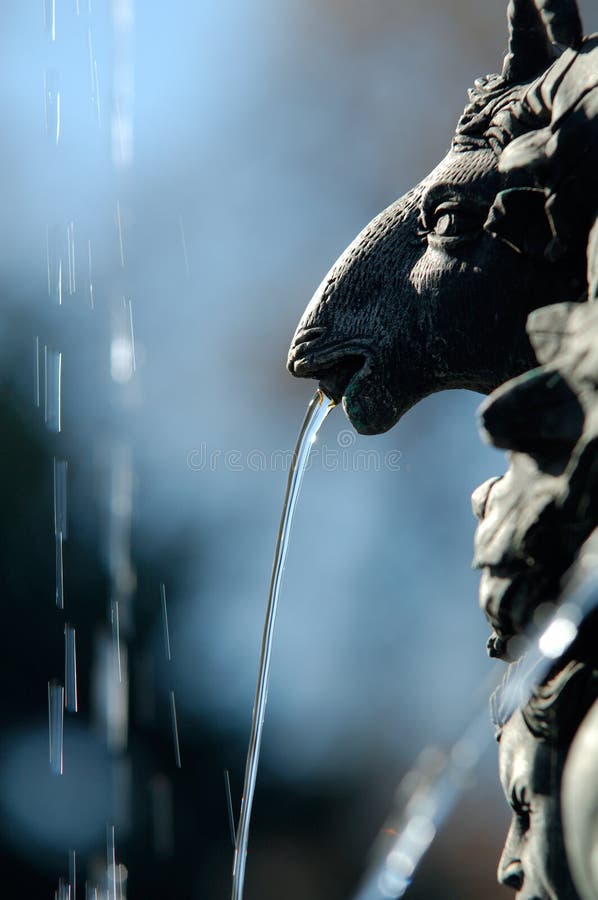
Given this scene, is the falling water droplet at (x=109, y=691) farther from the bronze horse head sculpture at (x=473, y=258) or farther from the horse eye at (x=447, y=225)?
the horse eye at (x=447, y=225)

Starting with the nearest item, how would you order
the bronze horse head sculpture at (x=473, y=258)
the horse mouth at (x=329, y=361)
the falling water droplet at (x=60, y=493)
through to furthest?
the bronze horse head sculpture at (x=473, y=258) → the horse mouth at (x=329, y=361) → the falling water droplet at (x=60, y=493)

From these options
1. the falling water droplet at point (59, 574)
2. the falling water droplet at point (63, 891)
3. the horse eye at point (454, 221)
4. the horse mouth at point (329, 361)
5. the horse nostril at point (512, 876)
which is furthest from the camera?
the falling water droplet at point (59, 574)

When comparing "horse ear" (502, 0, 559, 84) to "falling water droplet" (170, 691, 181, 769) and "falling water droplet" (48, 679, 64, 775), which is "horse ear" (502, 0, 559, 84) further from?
"falling water droplet" (48, 679, 64, 775)

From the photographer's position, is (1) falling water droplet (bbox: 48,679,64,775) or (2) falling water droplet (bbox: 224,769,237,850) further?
(1) falling water droplet (bbox: 48,679,64,775)

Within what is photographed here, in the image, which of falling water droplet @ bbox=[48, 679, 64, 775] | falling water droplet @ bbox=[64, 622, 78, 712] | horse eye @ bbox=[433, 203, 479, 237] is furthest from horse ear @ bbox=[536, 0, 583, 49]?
falling water droplet @ bbox=[48, 679, 64, 775]

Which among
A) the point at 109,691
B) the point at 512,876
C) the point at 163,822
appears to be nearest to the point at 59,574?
the point at 109,691

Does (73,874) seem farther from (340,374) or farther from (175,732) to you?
(340,374)

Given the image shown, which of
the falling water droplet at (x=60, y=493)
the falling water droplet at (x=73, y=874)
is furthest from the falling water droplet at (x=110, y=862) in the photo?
the falling water droplet at (x=60, y=493)
